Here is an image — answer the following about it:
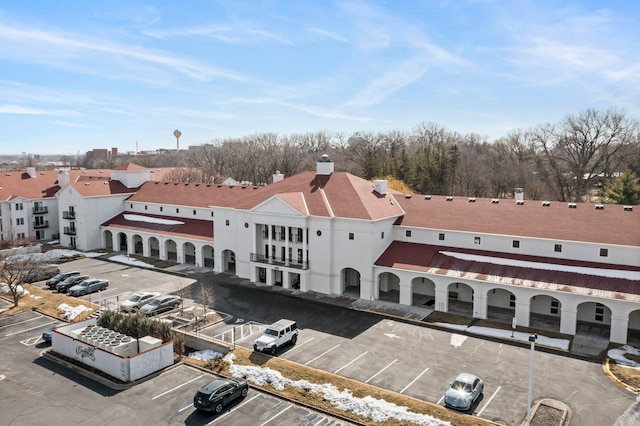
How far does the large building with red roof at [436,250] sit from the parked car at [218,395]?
19.8 m

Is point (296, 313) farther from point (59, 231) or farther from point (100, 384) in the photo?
point (59, 231)

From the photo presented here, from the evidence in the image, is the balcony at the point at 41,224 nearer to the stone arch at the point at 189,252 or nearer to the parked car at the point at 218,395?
the stone arch at the point at 189,252

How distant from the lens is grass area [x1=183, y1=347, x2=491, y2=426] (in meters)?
24.4

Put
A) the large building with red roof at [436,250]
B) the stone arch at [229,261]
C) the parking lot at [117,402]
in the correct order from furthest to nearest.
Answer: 1. the stone arch at [229,261]
2. the large building with red roof at [436,250]
3. the parking lot at [117,402]

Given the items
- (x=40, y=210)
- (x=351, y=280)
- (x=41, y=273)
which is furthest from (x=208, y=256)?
(x=40, y=210)

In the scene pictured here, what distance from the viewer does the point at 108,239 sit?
224 ft

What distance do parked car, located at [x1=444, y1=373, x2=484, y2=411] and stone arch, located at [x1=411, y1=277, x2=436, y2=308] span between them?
16339mm

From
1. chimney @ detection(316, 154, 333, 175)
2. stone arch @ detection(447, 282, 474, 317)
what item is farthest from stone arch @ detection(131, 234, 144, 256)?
stone arch @ detection(447, 282, 474, 317)

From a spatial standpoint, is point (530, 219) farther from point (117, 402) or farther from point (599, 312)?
point (117, 402)

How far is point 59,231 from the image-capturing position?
2810 inches

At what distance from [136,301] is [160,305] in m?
2.87

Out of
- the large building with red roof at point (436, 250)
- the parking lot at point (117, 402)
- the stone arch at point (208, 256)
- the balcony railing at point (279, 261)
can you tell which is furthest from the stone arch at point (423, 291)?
the stone arch at point (208, 256)

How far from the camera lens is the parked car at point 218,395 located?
25184 millimetres

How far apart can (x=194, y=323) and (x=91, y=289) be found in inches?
597
